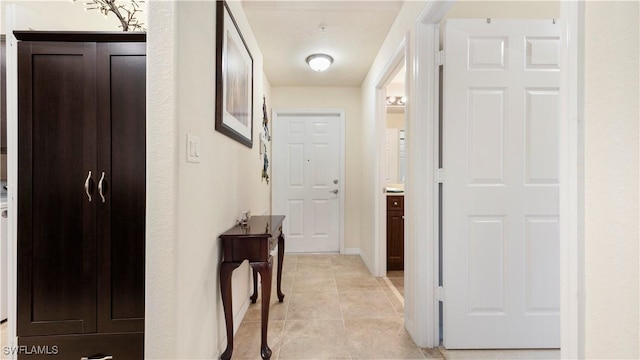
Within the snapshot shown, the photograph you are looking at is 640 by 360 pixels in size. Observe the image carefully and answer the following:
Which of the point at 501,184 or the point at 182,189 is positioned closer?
the point at 182,189

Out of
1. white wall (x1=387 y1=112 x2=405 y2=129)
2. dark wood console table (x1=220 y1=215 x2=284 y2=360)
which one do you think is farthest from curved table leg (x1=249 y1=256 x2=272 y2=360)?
white wall (x1=387 y1=112 x2=405 y2=129)

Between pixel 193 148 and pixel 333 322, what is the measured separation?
160 cm

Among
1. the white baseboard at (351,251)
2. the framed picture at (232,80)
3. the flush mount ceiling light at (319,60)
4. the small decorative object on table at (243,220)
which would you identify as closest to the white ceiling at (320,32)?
the flush mount ceiling light at (319,60)

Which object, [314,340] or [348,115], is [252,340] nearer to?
[314,340]

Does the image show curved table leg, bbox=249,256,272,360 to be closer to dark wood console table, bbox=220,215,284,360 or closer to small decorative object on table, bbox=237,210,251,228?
dark wood console table, bbox=220,215,284,360

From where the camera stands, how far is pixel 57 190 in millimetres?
1424

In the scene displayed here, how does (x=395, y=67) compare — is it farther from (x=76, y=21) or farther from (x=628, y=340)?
(x=76, y=21)

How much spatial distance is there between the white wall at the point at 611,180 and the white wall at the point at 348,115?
10.2ft

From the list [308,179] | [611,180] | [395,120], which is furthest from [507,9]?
[308,179]

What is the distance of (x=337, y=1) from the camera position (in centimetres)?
202

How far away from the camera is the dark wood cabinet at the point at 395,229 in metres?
3.10

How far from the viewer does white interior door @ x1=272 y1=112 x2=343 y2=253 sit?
3.83 m

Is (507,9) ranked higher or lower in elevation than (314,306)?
higher

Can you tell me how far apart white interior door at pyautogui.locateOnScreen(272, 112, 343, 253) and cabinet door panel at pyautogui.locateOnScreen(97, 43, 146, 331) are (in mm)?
2393
